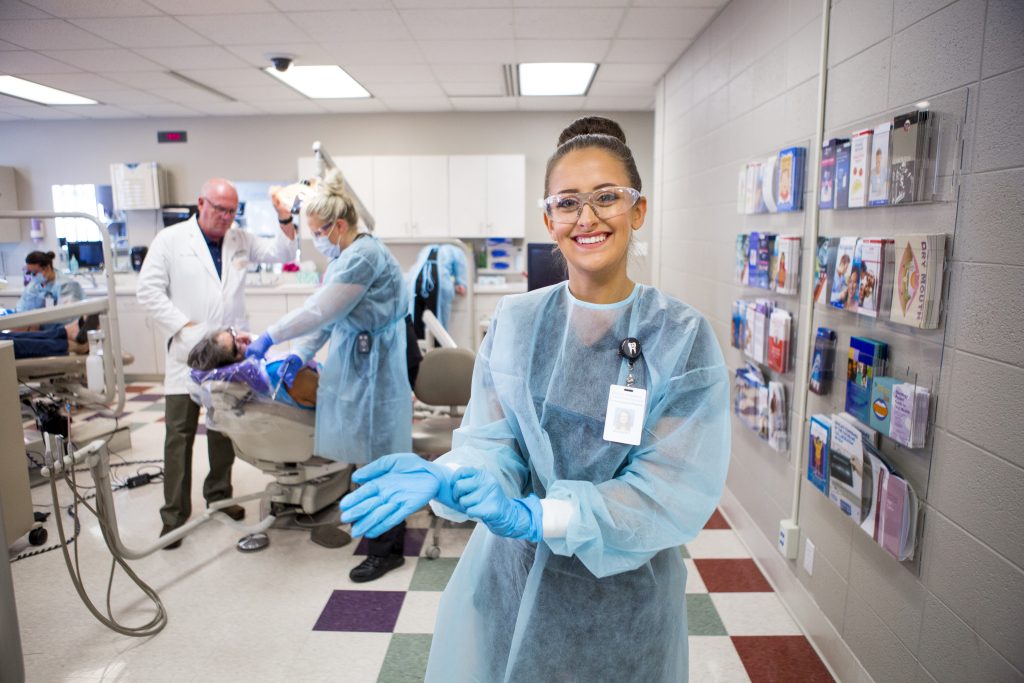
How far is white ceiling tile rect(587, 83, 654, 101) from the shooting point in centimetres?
507

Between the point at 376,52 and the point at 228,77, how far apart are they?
4.27 ft

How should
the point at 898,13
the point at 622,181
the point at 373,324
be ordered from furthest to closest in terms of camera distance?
the point at 373,324 → the point at 898,13 → the point at 622,181

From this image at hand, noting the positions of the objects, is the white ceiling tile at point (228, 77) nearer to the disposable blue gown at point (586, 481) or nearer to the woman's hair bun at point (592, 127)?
the woman's hair bun at point (592, 127)

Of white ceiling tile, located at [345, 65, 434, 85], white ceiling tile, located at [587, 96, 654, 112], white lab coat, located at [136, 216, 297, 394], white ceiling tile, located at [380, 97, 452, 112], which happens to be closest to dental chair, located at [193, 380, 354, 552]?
white lab coat, located at [136, 216, 297, 394]

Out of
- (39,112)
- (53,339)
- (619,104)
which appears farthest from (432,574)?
(39,112)

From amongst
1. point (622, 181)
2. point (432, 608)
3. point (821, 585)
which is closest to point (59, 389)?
point (432, 608)

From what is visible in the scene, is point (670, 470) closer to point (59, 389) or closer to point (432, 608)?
point (432, 608)

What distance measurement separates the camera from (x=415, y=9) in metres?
3.29

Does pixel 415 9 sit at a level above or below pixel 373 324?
above

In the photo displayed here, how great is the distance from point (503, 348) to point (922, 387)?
1043mm

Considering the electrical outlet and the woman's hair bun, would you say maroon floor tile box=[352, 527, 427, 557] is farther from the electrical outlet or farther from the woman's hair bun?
the woman's hair bun

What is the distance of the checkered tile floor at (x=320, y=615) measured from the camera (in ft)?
6.64

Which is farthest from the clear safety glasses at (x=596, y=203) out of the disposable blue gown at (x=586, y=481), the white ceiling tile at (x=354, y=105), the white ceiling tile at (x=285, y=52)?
the white ceiling tile at (x=354, y=105)

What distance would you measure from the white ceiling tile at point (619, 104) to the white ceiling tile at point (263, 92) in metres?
2.52
